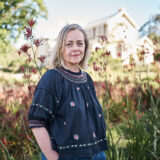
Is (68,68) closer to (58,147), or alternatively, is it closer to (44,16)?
(58,147)

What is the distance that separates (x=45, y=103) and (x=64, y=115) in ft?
0.59

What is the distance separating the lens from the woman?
1633mm

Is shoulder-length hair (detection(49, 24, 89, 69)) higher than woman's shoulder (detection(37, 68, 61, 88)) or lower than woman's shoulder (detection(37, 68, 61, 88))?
higher

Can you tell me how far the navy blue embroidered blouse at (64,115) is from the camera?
1.64 m

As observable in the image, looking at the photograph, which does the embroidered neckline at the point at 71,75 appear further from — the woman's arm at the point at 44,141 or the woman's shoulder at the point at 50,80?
the woman's arm at the point at 44,141

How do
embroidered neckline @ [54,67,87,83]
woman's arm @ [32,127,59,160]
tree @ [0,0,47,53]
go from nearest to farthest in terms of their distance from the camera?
woman's arm @ [32,127,59,160] < embroidered neckline @ [54,67,87,83] < tree @ [0,0,47,53]

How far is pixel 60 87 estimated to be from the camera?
1.72m

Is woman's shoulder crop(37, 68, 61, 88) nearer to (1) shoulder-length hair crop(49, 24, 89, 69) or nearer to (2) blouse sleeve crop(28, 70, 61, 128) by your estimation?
(2) blouse sleeve crop(28, 70, 61, 128)

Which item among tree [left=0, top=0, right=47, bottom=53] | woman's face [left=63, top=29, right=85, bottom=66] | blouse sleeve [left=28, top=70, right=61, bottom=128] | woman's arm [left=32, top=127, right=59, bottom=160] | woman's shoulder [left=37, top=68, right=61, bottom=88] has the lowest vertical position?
woman's arm [left=32, top=127, right=59, bottom=160]

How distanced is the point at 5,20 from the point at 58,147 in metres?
20.4

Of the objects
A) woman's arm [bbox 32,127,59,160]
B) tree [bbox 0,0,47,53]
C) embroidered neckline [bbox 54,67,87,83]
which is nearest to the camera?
woman's arm [bbox 32,127,59,160]

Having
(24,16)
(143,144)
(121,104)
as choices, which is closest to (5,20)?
(24,16)

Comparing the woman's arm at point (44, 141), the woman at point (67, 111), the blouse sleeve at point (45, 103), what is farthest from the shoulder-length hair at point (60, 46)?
the woman's arm at point (44, 141)

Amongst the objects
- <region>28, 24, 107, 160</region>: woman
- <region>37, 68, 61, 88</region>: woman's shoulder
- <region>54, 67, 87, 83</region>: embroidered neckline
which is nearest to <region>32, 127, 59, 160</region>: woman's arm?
<region>28, 24, 107, 160</region>: woman
